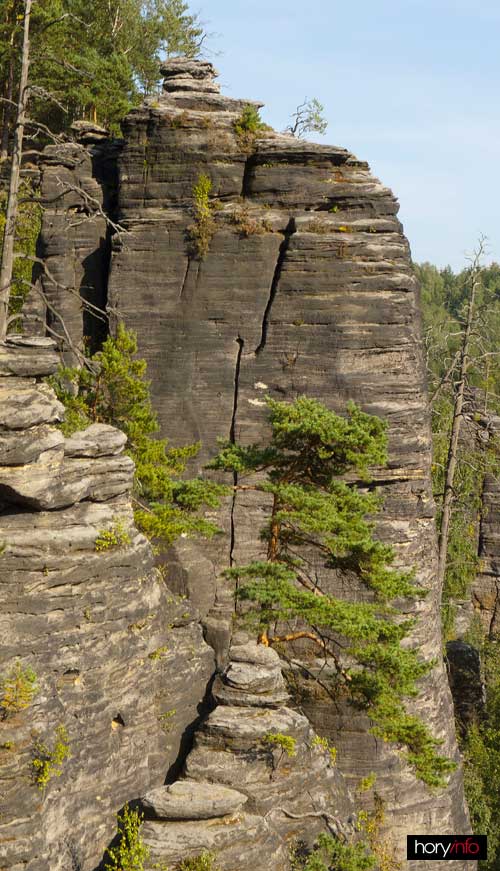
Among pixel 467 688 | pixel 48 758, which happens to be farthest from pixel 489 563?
pixel 48 758

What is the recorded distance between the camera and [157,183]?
2498cm

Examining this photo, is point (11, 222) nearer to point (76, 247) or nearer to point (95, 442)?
point (95, 442)

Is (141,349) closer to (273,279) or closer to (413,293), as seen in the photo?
(273,279)

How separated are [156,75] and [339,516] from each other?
97.5 feet

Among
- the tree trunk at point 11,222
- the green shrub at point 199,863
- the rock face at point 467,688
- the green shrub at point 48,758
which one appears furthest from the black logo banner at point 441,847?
the tree trunk at point 11,222

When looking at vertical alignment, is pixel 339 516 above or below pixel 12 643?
above

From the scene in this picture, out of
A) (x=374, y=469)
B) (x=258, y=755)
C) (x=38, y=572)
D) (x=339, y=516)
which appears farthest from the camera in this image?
(x=374, y=469)

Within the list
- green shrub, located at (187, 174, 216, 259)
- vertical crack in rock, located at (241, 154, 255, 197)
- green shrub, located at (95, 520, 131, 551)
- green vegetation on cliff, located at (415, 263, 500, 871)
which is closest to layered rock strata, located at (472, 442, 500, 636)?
green vegetation on cliff, located at (415, 263, 500, 871)

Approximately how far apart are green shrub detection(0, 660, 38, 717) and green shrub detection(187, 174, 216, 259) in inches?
512

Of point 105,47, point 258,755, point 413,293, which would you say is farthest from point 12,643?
point 105,47

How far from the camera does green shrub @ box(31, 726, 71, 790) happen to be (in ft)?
47.9

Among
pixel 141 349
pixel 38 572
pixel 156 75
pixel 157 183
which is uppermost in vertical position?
pixel 156 75

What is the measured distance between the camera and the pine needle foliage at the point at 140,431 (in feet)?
67.0

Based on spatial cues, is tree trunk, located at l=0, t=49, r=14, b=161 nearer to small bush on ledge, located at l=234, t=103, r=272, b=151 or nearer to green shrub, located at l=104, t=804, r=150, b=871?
small bush on ledge, located at l=234, t=103, r=272, b=151
